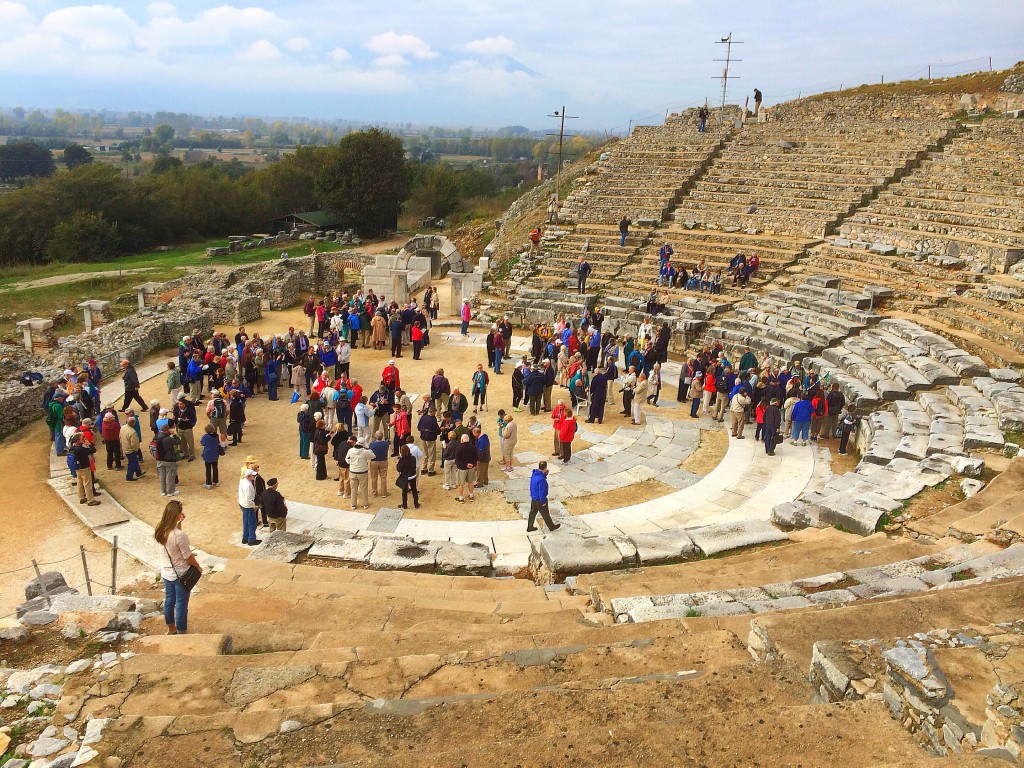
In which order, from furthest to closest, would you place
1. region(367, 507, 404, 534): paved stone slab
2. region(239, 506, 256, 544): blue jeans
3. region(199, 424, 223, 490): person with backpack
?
region(199, 424, 223, 490): person with backpack, region(367, 507, 404, 534): paved stone slab, region(239, 506, 256, 544): blue jeans

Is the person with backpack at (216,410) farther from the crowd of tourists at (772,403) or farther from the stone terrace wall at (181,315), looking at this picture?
the crowd of tourists at (772,403)

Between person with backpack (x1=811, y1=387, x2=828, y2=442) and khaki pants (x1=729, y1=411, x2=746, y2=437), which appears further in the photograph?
khaki pants (x1=729, y1=411, x2=746, y2=437)

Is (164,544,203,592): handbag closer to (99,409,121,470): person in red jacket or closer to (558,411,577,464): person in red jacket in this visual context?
(99,409,121,470): person in red jacket

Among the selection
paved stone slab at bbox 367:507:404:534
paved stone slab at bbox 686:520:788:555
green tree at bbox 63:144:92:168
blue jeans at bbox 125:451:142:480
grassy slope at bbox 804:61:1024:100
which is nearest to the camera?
paved stone slab at bbox 686:520:788:555

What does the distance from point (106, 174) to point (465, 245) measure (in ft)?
80.4

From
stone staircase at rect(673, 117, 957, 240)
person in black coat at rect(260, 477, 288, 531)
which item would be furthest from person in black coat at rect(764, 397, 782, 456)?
stone staircase at rect(673, 117, 957, 240)

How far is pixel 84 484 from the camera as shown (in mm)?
11555

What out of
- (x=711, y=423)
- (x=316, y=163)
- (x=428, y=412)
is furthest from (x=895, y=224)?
(x=316, y=163)

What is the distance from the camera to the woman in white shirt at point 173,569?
7.00 m

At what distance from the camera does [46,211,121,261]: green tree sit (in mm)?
40906

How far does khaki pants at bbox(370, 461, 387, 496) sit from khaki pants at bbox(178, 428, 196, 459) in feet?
11.8

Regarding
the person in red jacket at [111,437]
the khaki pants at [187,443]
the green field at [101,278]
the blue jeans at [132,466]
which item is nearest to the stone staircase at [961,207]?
the khaki pants at [187,443]

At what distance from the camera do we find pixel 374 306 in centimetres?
2180

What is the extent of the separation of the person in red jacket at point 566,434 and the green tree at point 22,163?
103972 mm
